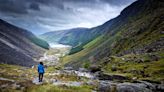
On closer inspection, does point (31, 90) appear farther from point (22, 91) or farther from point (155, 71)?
point (155, 71)

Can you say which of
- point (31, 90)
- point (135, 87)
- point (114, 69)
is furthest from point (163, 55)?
point (31, 90)

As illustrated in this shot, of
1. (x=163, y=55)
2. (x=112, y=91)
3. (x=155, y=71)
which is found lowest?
(x=112, y=91)

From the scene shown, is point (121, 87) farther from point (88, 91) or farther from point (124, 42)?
point (124, 42)

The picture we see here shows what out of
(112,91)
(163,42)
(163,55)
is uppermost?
(163,42)

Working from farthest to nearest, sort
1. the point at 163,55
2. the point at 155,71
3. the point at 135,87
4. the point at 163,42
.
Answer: the point at 163,42
the point at 163,55
the point at 155,71
the point at 135,87

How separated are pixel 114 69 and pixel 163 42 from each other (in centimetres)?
3734

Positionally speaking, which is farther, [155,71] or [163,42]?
[163,42]

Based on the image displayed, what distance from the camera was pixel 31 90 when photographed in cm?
2962

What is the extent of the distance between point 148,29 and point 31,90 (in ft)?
567

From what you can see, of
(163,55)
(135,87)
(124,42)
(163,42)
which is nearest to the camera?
(135,87)

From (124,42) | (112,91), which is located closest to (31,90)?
(112,91)

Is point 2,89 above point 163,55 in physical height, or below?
below

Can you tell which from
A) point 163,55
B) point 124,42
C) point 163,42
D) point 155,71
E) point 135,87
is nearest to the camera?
point 135,87

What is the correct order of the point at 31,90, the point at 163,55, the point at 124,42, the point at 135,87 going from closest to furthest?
the point at 31,90 → the point at 135,87 → the point at 163,55 → the point at 124,42
